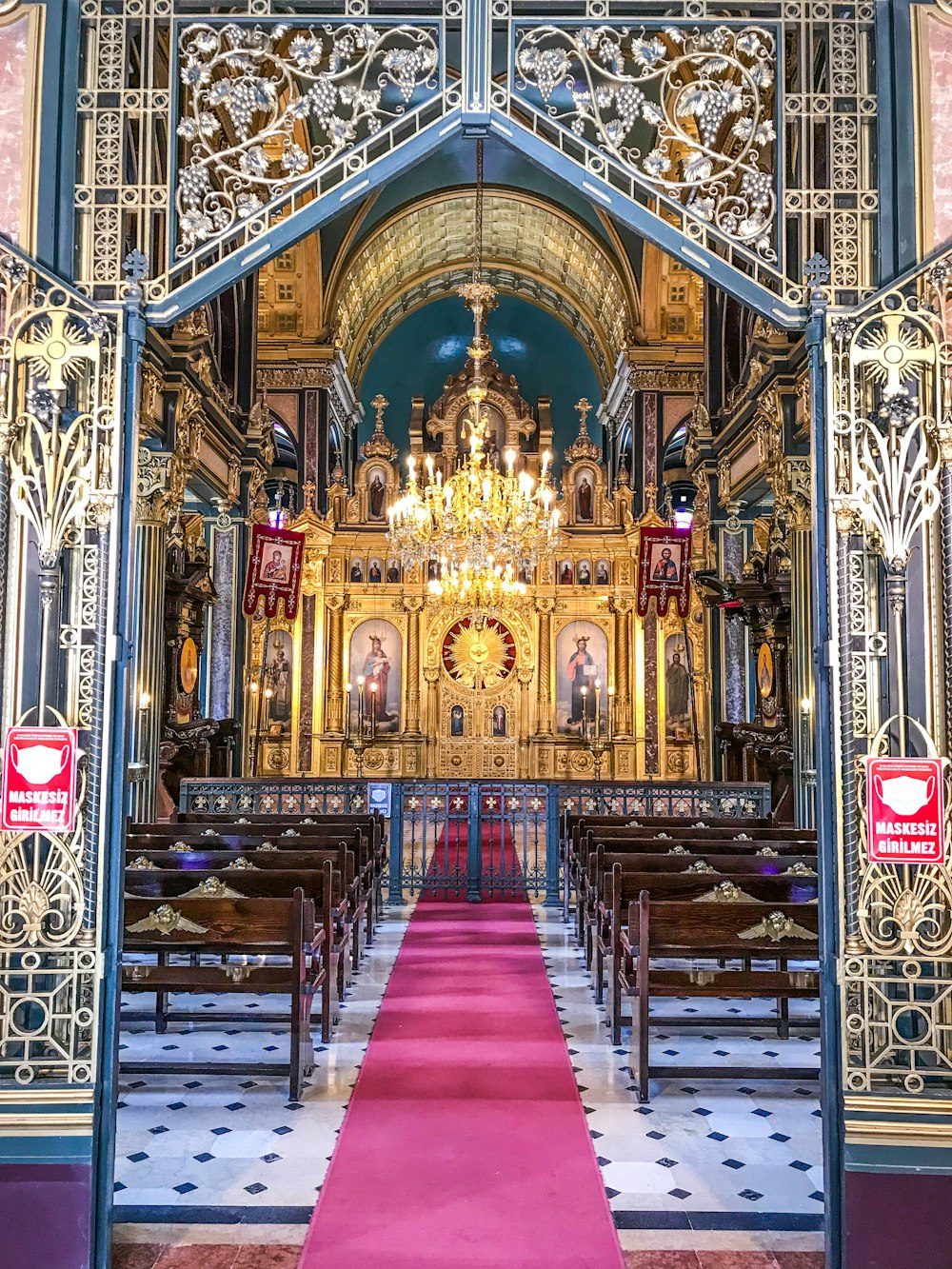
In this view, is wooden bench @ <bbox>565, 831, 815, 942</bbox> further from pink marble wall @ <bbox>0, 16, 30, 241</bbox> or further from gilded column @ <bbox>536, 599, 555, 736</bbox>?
gilded column @ <bbox>536, 599, 555, 736</bbox>

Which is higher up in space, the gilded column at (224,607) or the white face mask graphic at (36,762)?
the gilded column at (224,607)

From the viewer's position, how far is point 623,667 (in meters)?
19.4

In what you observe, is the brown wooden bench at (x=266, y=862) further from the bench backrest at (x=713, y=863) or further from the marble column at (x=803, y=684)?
the marble column at (x=803, y=684)

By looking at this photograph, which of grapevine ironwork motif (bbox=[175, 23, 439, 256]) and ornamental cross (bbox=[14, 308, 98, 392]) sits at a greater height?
grapevine ironwork motif (bbox=[175, 23, 439, 256])

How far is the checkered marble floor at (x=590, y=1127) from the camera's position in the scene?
408 cm

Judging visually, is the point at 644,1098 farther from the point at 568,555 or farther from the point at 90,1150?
the point at 568,555

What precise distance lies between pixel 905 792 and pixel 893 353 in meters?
1.63

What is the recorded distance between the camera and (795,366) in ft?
33.4

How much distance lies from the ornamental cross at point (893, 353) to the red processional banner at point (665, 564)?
10658mm

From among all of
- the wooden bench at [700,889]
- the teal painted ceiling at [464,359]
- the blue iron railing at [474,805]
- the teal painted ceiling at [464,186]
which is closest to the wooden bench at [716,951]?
the wooden bench at [700,889]

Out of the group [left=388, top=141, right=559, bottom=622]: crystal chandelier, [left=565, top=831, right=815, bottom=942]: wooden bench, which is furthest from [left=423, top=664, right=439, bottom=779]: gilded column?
[left=565, top=831, right=815, bottom=942]: wooden bench

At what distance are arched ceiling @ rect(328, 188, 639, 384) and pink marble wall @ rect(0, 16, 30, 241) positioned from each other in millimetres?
15841

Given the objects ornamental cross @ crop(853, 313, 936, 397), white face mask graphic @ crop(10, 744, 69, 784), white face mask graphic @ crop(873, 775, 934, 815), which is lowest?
white face mask graphic @ crop(873, 775, 934, 815)

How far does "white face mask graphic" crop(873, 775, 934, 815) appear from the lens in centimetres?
370
